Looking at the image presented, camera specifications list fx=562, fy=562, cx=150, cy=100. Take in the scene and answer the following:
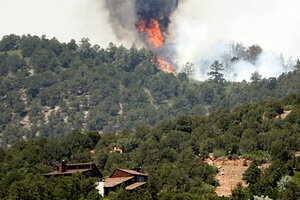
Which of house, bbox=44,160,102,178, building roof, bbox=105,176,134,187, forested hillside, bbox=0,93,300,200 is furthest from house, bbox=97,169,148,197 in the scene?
house, bbox=44,160,102,178

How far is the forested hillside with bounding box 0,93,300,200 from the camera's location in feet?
276

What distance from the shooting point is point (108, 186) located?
287 feet

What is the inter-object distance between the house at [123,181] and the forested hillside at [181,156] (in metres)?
2.30

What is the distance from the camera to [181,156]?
377 feet

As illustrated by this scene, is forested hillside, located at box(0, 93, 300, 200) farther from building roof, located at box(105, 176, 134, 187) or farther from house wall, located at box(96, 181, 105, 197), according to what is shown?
building roof, located at box(105, 176, 134, 187)

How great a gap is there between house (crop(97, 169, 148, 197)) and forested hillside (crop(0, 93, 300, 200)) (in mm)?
2304

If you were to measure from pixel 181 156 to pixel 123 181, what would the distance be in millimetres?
26061

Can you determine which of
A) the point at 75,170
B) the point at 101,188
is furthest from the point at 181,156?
the point at 101,188

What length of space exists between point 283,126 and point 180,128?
1209 inches

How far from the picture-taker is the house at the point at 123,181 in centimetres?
8740

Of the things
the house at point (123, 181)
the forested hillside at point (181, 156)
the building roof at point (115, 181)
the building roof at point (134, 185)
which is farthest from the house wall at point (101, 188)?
the building roof at point (134, 185)

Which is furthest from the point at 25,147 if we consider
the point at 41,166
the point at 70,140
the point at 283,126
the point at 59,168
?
the point at 283,126

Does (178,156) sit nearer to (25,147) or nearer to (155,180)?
(155,180)

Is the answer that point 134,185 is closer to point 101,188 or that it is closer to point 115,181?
point 115,181
